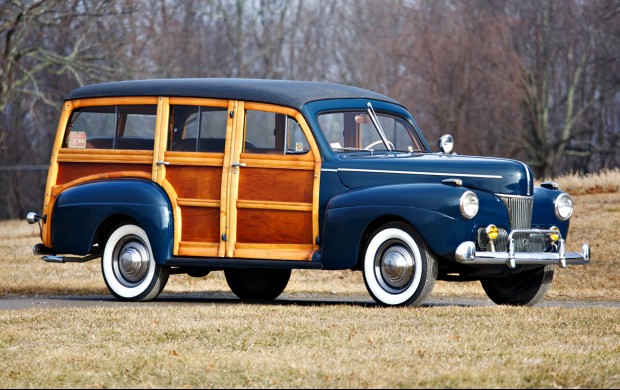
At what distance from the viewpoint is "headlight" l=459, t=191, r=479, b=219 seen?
10.5 metres

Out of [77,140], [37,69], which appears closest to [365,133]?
[77,140]

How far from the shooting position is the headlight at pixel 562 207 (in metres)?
11.6

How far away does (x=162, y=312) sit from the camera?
411 inches

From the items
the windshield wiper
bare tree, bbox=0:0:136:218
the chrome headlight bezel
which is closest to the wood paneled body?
the windshield wiper

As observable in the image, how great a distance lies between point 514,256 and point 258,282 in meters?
3.84

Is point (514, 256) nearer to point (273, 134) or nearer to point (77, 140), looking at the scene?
point (273, 134)

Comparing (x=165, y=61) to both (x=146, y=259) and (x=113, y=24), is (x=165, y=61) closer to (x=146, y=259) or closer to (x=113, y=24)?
(x=113, y=24)

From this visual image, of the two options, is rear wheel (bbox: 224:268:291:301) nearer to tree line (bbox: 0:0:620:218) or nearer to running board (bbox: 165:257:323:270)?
running board (bbox: 165:257:323:270)

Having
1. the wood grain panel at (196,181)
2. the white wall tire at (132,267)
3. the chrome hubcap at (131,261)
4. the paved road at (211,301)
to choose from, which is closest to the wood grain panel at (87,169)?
the wood grain panel at (196,181)

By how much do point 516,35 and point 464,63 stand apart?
242 centimetres

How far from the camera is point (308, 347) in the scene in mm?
8141

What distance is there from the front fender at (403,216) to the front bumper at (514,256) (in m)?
0.15

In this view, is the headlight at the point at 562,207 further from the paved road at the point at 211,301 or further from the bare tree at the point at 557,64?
the bare tree at the point at 557,64

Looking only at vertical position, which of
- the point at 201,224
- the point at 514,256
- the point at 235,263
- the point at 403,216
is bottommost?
the point at 235,263
